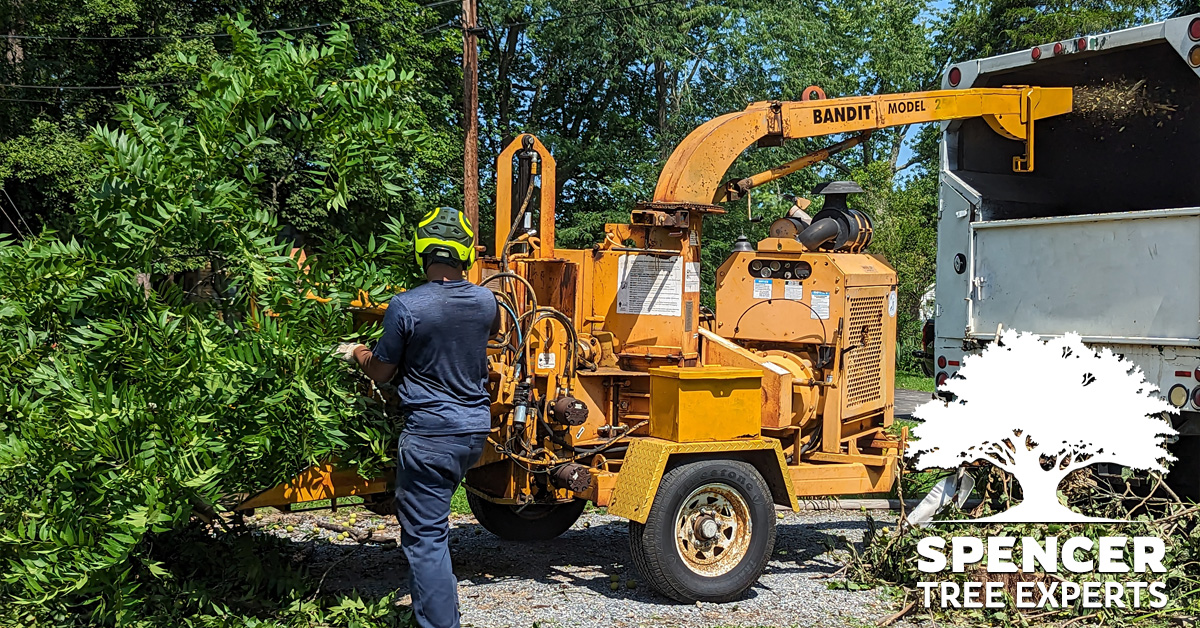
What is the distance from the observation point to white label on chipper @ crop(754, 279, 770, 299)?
777 centimetres

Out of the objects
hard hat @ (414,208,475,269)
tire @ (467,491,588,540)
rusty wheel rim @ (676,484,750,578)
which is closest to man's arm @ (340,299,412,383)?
hard hat @ (414,208,475,269)

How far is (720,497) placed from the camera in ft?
21.4

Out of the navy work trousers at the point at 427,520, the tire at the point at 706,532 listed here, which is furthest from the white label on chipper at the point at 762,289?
the navy work trousers at the point at 427,520

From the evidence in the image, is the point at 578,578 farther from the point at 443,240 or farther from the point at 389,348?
the point at 443,240

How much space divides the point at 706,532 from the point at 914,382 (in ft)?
59.8

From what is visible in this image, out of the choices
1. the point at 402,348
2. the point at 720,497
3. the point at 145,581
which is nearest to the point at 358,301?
the point at 402,348

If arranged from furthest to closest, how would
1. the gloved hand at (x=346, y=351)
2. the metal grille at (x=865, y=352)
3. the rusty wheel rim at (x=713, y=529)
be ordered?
1. the metal grille at (x=865, y=352)
2. the rusty wheel rim at (x=713, y=529)
3. the gloved hand at (x=346, y=351)

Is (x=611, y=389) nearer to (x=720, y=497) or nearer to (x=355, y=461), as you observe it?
(x=720, y=497)

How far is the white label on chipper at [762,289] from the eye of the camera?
777 cm

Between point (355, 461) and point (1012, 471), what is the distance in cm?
410

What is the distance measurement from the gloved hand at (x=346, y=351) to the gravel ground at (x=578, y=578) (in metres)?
1.47

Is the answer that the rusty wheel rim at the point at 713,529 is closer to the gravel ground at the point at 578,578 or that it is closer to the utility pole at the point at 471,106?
the gravel ground at the point at 578,578

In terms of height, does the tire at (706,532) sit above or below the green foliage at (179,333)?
below

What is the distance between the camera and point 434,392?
529cm
